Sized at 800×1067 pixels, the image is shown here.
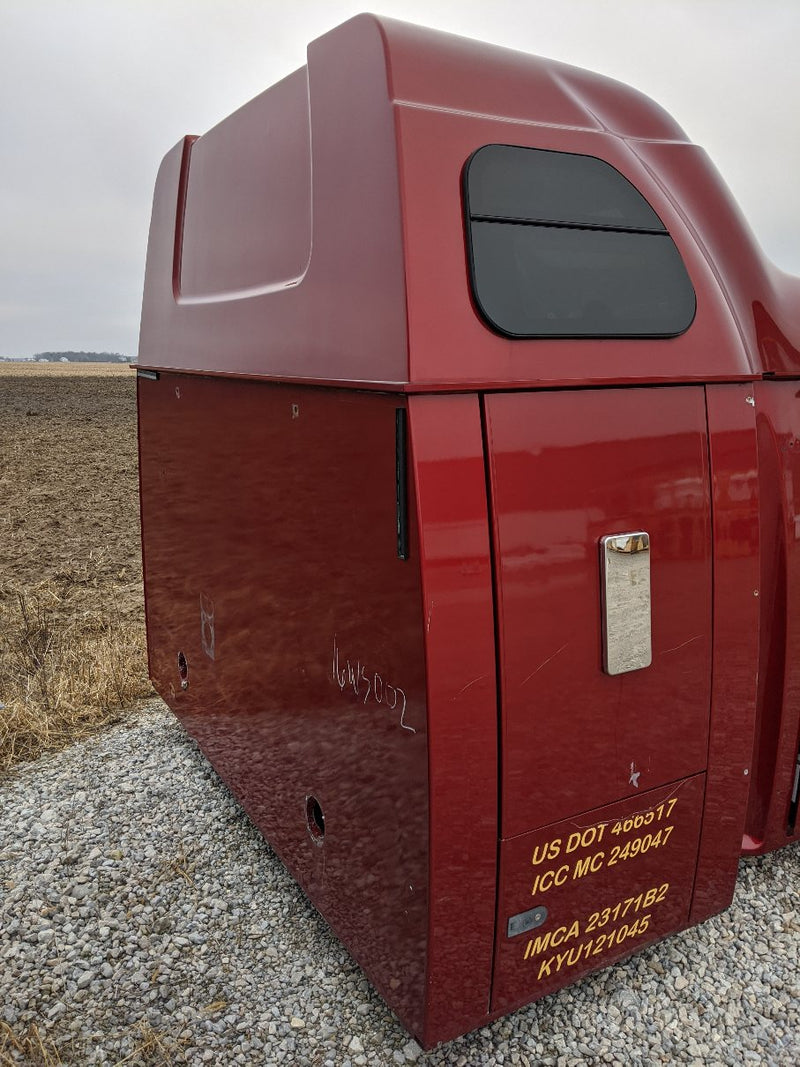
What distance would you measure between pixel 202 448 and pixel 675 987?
7.85 ft

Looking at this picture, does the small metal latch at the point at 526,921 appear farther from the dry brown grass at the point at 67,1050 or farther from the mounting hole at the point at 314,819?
the dry brown grass at the point at 67,1050

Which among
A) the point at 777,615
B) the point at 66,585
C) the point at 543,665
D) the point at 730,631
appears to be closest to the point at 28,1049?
the point at 543,665

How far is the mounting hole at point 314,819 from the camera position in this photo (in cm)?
250

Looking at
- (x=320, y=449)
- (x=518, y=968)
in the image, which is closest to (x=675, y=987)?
(x=518, y=968)

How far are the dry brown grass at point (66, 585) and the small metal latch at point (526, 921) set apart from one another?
2845 millimetres

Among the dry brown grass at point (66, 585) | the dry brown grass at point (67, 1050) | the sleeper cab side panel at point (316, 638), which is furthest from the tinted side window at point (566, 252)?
the dry brown grass at point (66, 585)

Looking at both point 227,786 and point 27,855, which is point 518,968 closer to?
point 227,786

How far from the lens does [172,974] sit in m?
2.61

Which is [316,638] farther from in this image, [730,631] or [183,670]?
[183,670]

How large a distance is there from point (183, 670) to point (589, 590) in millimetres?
2386

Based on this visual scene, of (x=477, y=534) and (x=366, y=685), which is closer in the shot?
(x=477, y=534)

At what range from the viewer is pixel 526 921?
2100 millimetres

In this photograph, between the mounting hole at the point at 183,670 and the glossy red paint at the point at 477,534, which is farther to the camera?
the mounting hole at the point at 183,670

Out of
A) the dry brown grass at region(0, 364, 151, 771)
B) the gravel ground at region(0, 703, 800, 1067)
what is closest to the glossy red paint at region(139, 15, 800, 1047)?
the gravel ground at region(0, 703, 800, 1067)
